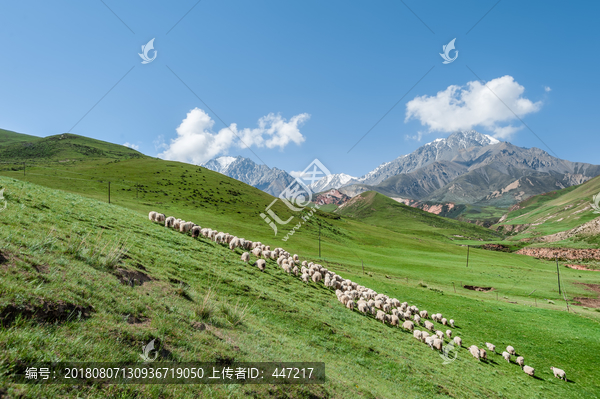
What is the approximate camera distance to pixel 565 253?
97.6 meters

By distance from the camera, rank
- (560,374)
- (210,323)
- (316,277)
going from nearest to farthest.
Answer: (210,323)
(560,374)
(316,277)

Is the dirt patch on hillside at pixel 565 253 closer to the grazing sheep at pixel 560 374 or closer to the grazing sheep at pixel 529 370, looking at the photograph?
the grazing sheep at pixel 560 374

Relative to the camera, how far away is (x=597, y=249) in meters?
91.4

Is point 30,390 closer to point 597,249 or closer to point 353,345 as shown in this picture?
point 353,345

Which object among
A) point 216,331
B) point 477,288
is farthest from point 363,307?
point 477,288

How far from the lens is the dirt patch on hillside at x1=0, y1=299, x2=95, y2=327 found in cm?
490

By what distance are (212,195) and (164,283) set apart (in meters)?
107

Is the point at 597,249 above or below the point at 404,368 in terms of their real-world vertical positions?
above

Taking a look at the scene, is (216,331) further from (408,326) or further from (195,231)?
(408,326)

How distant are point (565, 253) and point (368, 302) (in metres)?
124

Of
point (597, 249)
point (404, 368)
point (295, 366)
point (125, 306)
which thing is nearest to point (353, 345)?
point (404, 368)

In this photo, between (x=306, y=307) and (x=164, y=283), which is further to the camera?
(x=306, y=307)

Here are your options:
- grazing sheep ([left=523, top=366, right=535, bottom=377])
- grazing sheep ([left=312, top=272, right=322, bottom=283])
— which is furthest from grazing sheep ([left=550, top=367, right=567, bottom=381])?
grazing sheep ([left=312, top=272, right=322, bottom=283])

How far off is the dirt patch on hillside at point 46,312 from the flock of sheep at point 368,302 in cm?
1492
